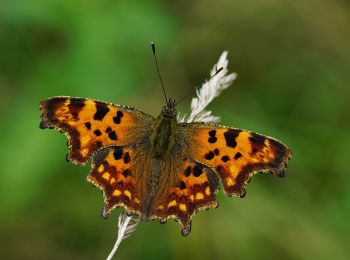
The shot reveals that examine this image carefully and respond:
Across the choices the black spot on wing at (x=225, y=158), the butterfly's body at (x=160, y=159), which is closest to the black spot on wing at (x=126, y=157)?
the butterfly's body at (x=160, y=159)

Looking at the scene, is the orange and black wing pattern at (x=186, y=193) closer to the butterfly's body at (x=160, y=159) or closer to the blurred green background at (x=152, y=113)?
the butterfly's body at (x=160, y=159)

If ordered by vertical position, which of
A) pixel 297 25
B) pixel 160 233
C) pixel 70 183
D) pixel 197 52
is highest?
pixel 297 25

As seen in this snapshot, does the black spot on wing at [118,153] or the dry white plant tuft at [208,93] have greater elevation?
the dry white plant tuft at [208,93]

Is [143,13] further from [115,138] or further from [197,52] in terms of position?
[115,138]

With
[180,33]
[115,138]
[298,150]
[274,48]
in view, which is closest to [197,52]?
[180,33]

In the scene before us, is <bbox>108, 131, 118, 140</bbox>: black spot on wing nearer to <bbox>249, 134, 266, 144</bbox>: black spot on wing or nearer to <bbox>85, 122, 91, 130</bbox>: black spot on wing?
<bbox>85, 122, 91, 130</bbox>: black spot on wing

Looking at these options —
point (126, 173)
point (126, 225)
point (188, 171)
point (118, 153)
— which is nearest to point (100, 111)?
point (118, 153)

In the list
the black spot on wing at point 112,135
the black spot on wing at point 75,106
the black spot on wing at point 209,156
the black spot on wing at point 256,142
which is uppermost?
the black spot on wing at point 75,106

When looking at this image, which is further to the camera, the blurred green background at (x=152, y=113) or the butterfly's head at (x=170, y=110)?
the blurred green background at (x=152, y=113)
